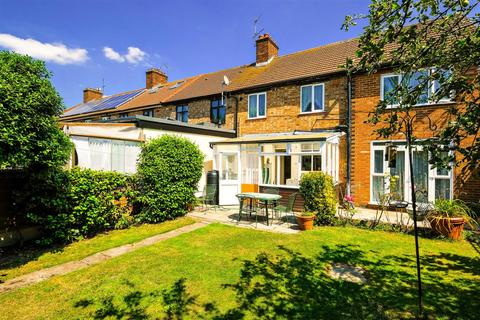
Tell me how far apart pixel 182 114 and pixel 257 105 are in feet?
20.6

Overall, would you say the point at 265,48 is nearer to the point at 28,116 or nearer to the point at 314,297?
the point at 28,116

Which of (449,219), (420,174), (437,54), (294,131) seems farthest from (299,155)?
(437,54)

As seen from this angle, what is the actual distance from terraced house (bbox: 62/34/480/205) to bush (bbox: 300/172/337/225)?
1.69 meters

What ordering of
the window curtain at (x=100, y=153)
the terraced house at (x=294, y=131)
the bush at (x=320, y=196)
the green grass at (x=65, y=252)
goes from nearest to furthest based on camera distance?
the green grass at (x=65, y=252), the bush at (x=320, y=196), the window curtain at (x=100, y=153), the terraced house at (x=294, y=131)

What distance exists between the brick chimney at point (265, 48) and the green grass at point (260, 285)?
1421 centimetres

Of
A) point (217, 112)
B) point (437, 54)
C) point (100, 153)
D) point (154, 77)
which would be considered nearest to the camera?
point (437, 54)

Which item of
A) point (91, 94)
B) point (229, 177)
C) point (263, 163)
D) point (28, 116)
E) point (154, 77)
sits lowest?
point (229, 177)

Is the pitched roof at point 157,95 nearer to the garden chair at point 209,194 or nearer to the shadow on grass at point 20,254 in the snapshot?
the garden chair at point 209,194

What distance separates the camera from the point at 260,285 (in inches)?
172

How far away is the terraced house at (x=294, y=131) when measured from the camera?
953cm

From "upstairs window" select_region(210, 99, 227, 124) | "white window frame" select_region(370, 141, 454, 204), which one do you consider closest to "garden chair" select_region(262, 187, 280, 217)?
"white window frame" select_region(370, 141, 454, 204)

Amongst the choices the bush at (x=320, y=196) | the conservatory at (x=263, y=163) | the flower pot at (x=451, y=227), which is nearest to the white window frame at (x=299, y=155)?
the conservatory at (x=263, y=163)

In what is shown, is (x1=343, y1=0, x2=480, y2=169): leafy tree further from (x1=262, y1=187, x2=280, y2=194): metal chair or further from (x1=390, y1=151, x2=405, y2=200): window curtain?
(x1=390, y1=151, x2=405, y2=200): window curtain

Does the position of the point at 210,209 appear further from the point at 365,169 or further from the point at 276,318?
the point at 276,318
